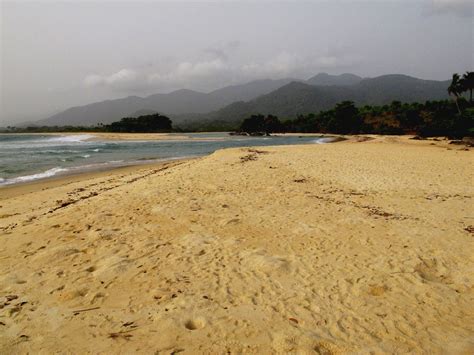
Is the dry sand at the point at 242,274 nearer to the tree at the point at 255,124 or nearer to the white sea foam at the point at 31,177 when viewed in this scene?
the white sea foam at the point at 31,177

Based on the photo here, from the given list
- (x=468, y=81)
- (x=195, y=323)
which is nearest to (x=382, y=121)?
(x=468, y=81)

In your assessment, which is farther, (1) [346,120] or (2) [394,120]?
(1) [346,120]

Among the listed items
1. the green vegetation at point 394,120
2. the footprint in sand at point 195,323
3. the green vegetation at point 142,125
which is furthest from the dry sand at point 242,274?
the green vegetation at point 142,125

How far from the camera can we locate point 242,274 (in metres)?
5.55

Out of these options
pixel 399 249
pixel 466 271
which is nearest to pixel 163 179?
pixel 399 249

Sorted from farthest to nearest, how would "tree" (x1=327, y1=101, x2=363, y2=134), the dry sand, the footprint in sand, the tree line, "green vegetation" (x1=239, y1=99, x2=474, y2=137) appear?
1. "tree" (x1=327, y1=101, x2=363, y2=134)
2. "green vegetation" (x1=239, y1=99, x2=474, y2=137)
3. the tree line
4. the footprint in sand
5. the dry sand

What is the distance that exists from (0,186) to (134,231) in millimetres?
12594

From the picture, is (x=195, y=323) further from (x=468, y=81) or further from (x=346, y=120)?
(x=346, y=120)

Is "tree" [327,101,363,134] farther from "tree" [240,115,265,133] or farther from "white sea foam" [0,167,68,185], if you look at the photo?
"white sea foam" [0,167,68,185]

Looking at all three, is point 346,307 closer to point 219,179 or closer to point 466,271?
point 466,271

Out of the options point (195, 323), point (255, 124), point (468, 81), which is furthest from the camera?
point (255, 124)

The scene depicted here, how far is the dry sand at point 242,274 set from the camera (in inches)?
157

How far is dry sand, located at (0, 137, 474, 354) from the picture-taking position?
3.99m

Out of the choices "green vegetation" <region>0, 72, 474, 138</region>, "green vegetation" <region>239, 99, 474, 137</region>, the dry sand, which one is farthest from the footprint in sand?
"green vegetation" <region>239, 99, 474, 137</region>
